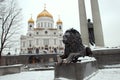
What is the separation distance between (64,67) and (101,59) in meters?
5.50

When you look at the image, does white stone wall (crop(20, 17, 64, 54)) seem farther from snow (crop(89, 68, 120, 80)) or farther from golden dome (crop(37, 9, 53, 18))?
snow (crop(89, 68, 120, 80))

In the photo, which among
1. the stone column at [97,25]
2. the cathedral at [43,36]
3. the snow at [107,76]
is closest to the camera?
the snow at [107,76]

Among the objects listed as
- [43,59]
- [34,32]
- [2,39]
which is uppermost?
[34,32]

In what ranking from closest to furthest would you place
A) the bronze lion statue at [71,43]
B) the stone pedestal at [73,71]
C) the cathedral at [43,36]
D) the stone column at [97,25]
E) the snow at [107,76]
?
the stone pedestal at [73,71]
the snow at [107,76]
the bronze lion statue at [71,43]
the stone column at [97,25]
the cathedral at [43,36]

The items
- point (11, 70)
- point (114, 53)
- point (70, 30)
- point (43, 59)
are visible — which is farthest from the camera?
point (43, 59)

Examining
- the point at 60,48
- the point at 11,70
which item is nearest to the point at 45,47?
the point at 60,48

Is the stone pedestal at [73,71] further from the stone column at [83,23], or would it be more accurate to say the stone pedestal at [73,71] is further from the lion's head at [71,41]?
the stone column at [83,23]

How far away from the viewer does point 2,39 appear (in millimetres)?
22484

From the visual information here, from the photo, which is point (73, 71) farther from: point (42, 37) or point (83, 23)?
point (42, 37)

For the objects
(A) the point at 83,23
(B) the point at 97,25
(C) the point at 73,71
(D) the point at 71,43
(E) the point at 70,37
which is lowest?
(C) the point at 73,71

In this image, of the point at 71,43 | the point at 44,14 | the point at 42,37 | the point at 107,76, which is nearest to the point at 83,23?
the point at 107,76

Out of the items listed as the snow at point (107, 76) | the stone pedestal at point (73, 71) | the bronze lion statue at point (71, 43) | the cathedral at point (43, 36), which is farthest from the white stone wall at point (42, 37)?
the stone pedestal at point (73, 71)

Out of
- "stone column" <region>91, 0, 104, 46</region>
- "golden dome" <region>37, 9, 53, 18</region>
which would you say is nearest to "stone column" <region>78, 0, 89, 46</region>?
"stone column" <region>91, 0, 104, 46</region>

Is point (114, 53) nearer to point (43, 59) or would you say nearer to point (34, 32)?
point (43, 59)
